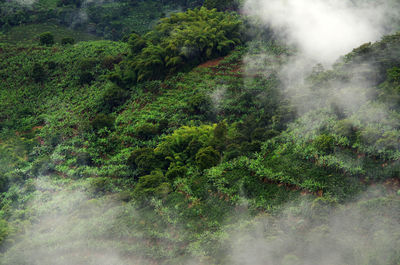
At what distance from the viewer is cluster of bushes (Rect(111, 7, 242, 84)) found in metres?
25.3

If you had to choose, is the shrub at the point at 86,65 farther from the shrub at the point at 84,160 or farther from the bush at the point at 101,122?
the shrub at the point at 84,160

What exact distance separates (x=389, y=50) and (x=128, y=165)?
524 inches

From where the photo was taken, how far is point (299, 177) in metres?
12.1

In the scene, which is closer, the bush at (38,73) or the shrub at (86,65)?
the shrub at (86,65)

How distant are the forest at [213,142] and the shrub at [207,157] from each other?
11 cm

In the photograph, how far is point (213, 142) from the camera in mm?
16359

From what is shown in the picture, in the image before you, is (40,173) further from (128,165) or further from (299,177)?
(299,177)

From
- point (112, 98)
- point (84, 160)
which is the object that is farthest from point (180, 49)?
point (84, 160)

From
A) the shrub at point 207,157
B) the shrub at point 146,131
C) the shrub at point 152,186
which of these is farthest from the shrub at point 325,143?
the shrub at point 146,131

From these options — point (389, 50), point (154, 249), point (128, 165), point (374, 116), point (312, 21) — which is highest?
point (312, 21)

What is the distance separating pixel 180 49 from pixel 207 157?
12701mm

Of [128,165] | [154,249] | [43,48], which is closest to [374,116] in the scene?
[154,249]

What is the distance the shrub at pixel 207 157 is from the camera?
14.9 meters

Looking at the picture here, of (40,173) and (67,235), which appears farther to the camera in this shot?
(40,173)
